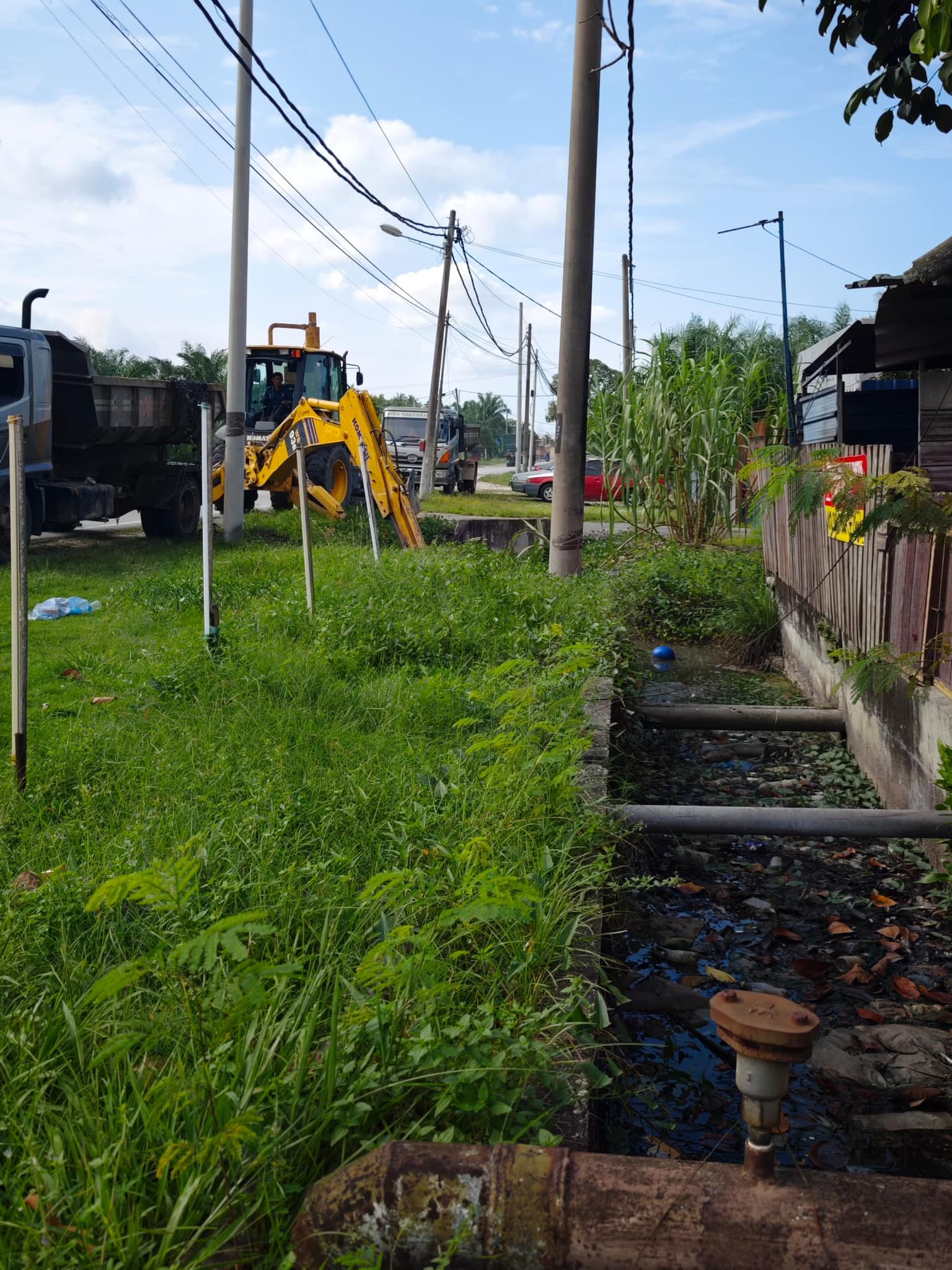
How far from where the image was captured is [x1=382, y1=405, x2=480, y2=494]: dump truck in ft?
106

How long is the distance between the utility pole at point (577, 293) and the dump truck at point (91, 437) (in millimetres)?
4899

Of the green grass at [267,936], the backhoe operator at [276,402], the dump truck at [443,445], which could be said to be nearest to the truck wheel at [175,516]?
the backhoe operator at [276,402]

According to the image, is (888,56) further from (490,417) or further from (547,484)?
(490,417)

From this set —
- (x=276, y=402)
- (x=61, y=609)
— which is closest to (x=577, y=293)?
(x=61, y=609)

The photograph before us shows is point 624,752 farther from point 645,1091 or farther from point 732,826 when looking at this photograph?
point 645,1091

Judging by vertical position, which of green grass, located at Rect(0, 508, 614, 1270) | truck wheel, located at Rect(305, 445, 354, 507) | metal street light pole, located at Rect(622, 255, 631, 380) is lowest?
green grass, located at Rect(0, 508, 614, 1270)

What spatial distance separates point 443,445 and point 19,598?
93.0 ft

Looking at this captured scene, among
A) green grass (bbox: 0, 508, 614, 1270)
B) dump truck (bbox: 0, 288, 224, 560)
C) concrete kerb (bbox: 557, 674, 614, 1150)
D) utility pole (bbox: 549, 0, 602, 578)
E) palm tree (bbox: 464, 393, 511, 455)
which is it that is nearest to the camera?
green grass (bbox: 0, 508, 614, 1270)

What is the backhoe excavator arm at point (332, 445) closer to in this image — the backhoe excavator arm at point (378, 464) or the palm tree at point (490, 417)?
the backhoe excavator arm at point (378, 464)

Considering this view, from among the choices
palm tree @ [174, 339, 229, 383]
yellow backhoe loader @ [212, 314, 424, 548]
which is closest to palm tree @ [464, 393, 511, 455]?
palm tree @ [174, 339, 229, 383]

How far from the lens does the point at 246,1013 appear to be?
8.13 feet

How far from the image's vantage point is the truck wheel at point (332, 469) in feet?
52.2

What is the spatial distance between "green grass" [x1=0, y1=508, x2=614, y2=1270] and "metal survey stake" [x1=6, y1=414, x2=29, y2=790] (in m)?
0.13

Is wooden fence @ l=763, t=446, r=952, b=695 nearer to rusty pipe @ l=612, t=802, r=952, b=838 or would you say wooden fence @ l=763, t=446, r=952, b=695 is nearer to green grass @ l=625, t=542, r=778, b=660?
rusty pipe @ l=612, t=802, r=952, b=838
